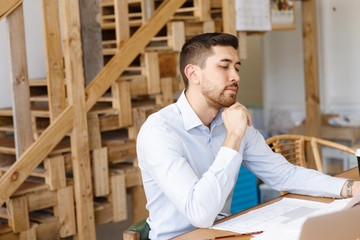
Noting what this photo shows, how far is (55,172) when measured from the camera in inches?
123

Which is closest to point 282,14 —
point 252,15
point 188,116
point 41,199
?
point 252,15

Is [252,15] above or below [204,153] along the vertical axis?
above

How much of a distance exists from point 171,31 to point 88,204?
1.37 meters

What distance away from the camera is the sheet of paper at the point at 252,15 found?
4125mm

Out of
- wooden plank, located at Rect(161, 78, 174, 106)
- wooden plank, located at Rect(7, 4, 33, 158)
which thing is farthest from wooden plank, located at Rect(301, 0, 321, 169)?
wooden plank, located at Rect(7, 4, 33, 158)

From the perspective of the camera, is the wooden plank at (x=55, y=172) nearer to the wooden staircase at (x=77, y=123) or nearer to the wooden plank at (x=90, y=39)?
the wooden staircase at (x=77, y=123)

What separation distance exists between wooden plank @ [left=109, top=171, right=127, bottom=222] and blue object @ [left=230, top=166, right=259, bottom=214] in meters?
1.22

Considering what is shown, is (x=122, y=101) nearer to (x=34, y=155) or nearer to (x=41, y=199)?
(x=34, y=155)

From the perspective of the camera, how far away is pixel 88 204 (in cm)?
324

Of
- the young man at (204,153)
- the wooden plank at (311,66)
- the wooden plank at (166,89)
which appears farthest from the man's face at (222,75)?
the wooden plank at (311,66)

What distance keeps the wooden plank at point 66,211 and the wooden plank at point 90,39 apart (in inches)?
27.8

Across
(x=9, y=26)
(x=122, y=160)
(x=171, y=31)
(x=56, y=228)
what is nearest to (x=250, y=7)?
(x=171, y=31)

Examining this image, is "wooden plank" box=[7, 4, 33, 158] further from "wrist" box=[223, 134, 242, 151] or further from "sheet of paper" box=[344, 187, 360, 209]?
"sheet of paper" box=[344, 187, 360, 209]

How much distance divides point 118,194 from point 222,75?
1758mm
